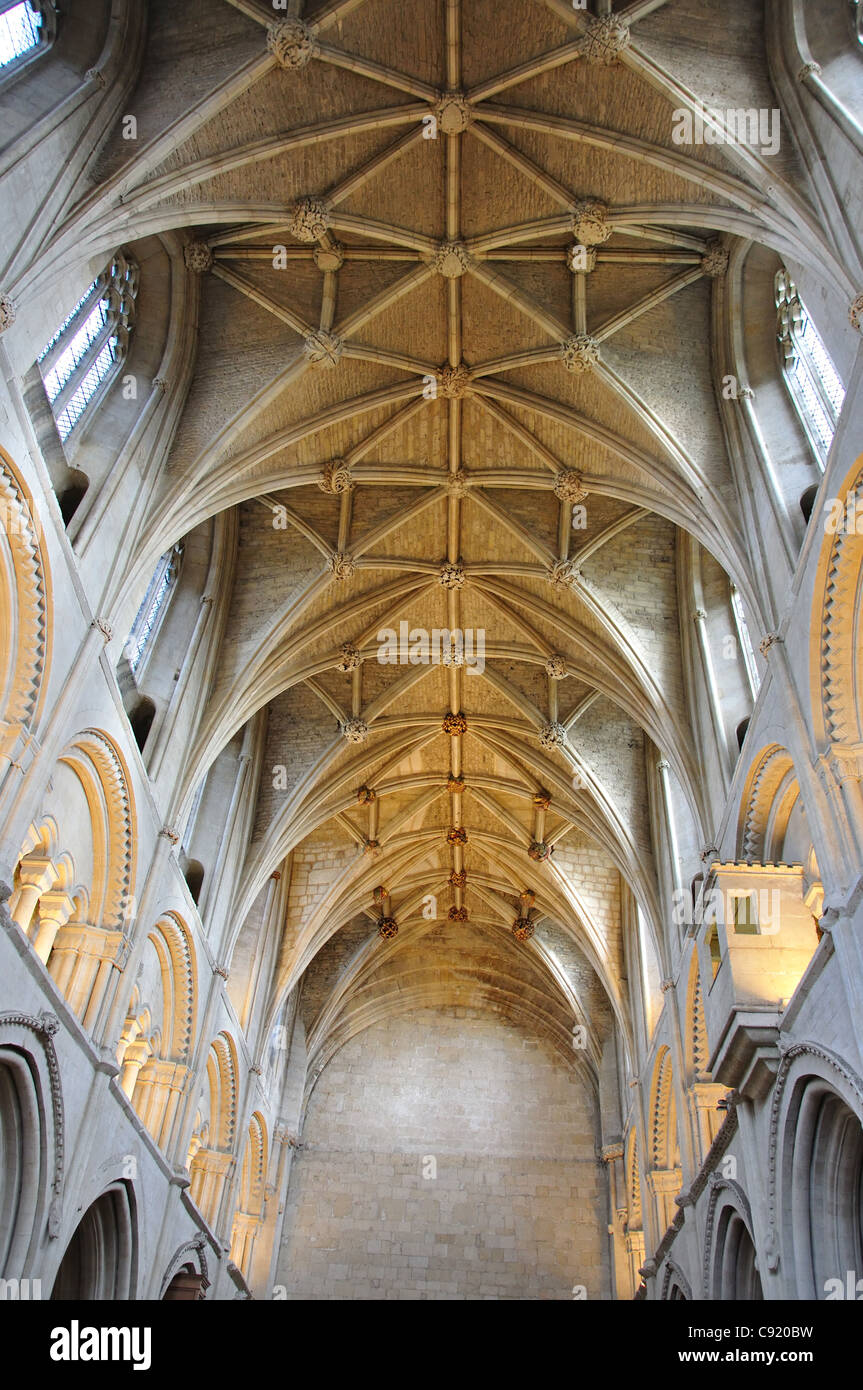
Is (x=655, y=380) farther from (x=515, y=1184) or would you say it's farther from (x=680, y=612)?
(x=515, y=1184)

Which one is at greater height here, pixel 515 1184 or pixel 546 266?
pixel 546 266

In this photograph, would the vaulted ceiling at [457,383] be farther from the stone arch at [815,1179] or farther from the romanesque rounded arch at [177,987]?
the stone arch at [815,1179]

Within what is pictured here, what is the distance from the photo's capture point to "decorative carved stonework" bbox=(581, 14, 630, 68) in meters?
13.5

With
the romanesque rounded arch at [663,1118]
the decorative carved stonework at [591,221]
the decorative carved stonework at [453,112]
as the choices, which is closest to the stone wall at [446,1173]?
the romanesque rounded arch at [663,1118]

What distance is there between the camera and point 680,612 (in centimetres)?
1941

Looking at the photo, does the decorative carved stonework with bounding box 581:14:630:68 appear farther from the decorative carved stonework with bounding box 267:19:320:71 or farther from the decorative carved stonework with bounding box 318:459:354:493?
the decorative carved stonework with bounding box 318:459:354:493

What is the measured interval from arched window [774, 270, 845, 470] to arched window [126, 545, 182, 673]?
937cm

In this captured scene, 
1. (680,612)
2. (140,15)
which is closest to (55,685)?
(140,15)

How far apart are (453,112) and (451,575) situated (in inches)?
309

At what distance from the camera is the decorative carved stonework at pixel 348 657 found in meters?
21.5

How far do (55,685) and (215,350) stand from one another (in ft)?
23.6

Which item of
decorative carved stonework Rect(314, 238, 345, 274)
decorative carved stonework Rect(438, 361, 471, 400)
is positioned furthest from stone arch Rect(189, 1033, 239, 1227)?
decorative carved stonework Rect(314, 238, 345, 274)

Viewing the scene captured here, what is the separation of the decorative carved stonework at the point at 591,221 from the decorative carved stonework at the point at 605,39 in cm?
192

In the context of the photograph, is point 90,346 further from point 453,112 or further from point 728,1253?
point 728,1253
